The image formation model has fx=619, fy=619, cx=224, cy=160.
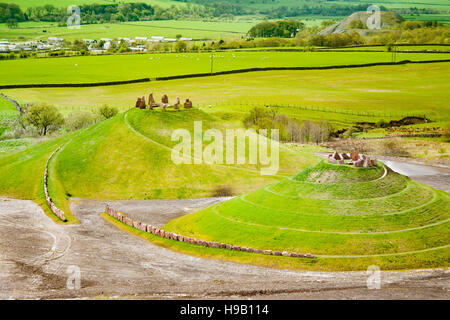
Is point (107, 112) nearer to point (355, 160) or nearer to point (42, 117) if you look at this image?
point (42, 117)

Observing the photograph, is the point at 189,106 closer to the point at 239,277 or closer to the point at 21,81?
the point at 239,277

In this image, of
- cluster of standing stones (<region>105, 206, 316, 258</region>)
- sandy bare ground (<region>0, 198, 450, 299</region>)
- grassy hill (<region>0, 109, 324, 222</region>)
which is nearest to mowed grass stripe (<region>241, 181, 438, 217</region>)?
cluster of standing stones (<region>105, 206, 316, 258</region>)

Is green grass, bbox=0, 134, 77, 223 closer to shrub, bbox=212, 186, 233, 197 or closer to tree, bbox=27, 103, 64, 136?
shrub, bbox=212, 186, 233, 197

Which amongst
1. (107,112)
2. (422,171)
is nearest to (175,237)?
(422,171)

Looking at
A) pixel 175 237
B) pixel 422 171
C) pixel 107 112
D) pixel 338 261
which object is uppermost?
pixel 107 112

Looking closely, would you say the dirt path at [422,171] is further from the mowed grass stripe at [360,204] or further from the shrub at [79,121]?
the shrub at [79,121]

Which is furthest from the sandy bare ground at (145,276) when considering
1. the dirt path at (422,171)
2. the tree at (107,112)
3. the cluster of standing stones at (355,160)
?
the tree at (107,112)
